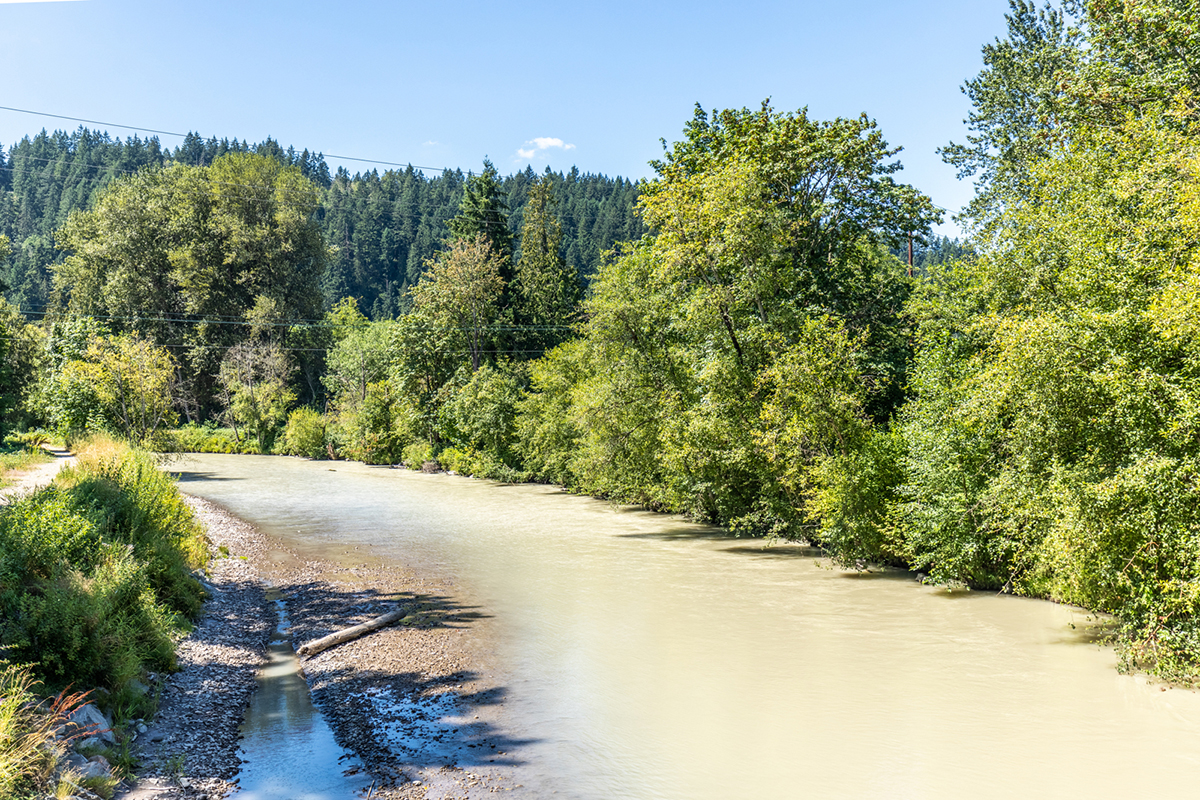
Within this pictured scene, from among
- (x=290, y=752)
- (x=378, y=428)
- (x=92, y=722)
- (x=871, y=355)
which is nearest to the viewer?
(x=92, y=722)

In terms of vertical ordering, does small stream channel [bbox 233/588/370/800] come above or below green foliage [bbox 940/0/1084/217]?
below

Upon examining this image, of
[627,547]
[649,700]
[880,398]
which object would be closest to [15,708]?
[649,700]

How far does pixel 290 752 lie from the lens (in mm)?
9016

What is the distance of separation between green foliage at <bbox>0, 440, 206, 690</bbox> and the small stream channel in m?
1.55

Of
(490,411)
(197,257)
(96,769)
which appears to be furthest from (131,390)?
(96,769)

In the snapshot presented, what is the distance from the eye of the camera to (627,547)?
912 inches

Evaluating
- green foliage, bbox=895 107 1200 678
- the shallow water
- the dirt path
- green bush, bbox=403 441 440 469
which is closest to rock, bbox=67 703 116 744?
the shallow water

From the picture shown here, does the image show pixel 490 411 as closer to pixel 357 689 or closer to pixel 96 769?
pixel 357 689

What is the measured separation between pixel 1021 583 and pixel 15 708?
54.9ft

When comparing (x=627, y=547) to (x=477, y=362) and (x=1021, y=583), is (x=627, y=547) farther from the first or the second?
(x=477, y=362)

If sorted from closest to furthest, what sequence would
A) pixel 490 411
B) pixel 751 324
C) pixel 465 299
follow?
pixel 751 324 < pixel 490 411 < pixel 465 299

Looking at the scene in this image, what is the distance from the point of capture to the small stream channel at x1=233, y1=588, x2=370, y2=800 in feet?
26.6

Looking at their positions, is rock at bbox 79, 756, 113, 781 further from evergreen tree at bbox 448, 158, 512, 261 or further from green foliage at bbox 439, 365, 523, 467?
evergreen tree at bbox 448, 158, 512, 261

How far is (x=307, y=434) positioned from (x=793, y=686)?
173ft
